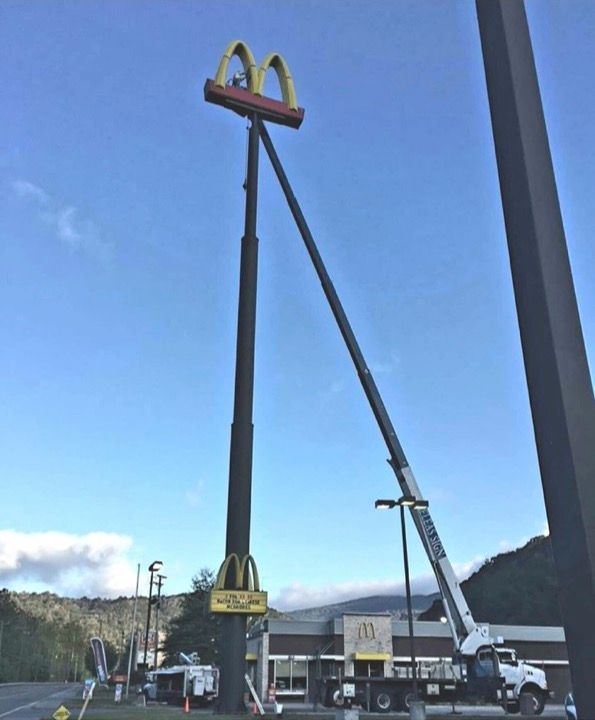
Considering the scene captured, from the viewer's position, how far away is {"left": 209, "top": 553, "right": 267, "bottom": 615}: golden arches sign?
62.1 feet

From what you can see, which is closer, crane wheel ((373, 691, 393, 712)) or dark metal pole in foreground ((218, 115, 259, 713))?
dark metal pole in foreground ((218, 115, 259, 713))

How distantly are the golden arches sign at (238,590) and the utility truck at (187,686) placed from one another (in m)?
13.7

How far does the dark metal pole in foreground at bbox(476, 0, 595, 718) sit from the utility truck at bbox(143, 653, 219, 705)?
2946 centimetres

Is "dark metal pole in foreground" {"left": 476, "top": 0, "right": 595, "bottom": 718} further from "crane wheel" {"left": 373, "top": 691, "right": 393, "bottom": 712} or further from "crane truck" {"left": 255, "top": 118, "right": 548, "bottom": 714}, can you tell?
"crane wheel" {"left": 373, "top": 691, "right": 393, "bottom": 712}

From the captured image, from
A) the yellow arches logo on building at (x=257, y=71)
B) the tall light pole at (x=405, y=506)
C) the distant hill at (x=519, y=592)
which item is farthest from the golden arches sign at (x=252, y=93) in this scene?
the distant hill at (x=519, y=592)

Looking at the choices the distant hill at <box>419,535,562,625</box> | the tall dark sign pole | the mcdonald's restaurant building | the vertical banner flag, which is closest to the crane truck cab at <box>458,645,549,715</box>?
the tall dark sign pole

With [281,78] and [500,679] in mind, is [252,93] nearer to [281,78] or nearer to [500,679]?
[281,78]

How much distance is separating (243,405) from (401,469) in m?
7.51

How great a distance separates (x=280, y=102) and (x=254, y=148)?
2.49 metres

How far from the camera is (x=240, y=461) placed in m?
20.4

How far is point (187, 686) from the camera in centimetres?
3191

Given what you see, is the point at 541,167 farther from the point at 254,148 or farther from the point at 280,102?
the point at 280,102

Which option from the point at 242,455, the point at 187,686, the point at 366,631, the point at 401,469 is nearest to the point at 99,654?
the point at 242,455

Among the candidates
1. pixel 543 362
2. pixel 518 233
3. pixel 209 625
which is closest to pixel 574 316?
pixel 543 362
